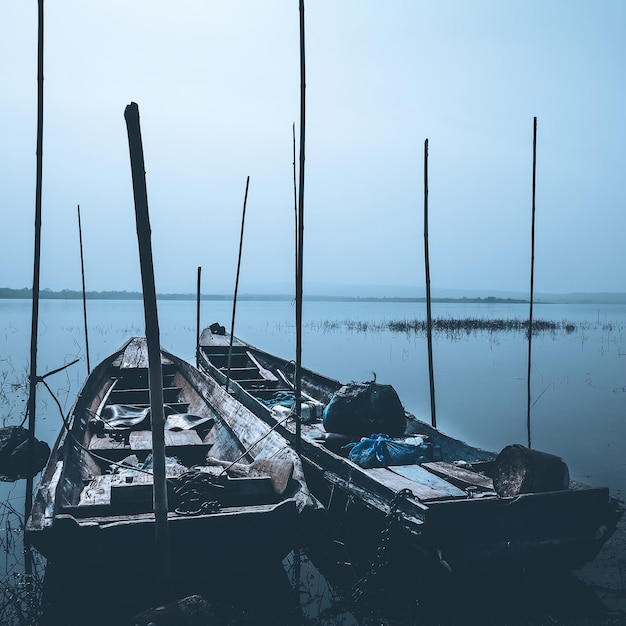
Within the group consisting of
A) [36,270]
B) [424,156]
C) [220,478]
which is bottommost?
[220,478]

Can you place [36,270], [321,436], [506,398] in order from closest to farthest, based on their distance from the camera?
1. [36,270]
2. [321,436]
3. [506,398]

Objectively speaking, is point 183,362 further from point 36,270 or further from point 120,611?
point 120,611

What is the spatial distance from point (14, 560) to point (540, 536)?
5.22 m

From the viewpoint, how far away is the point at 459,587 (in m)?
5.64

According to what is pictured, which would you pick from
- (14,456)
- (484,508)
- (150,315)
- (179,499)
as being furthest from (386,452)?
(14,456)

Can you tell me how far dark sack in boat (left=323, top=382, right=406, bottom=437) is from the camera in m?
7.95

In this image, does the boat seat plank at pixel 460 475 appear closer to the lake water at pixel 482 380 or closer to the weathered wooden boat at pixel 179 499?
the lake water at pixel 482 380

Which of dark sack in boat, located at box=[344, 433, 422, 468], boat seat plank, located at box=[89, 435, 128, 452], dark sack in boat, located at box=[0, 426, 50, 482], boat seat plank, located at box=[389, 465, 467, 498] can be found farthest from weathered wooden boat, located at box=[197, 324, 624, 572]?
dark sack in boat, located at box=[0, 426, 50, 482]

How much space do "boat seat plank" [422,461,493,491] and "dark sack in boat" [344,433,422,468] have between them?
250 mm

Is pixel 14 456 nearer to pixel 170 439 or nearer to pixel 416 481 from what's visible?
pixel 170 439

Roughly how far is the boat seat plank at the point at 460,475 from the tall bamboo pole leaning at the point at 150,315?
3028mm

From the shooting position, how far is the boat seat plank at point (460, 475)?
6.18 m

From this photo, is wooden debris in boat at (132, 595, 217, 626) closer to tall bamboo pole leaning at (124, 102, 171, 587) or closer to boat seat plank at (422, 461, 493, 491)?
tall bamboo pole leaning at (124, 102, 171, 587)

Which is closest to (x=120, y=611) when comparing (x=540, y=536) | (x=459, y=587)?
(x=459, y=587)
